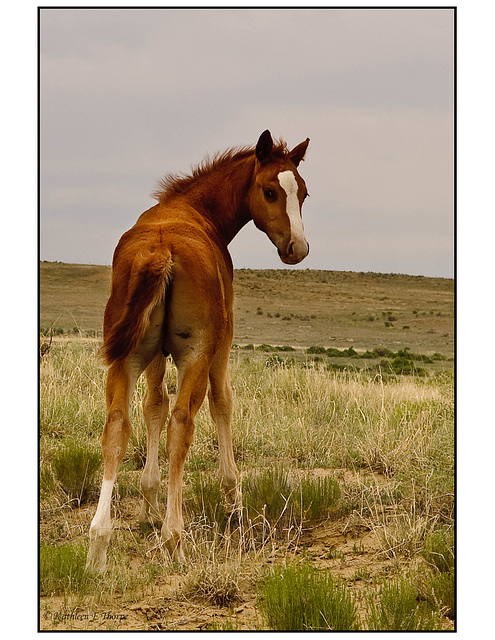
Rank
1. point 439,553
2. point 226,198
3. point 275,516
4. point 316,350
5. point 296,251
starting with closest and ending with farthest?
point 439,553 → point 296,251 → point 275,516 → point 226,198 → point 316,350

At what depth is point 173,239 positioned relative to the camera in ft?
16.9

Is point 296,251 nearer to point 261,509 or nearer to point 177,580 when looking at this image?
point 261,509

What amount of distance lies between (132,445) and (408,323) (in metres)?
40.4

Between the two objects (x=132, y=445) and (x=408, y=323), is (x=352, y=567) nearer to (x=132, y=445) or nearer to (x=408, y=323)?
(x=132, y=445)

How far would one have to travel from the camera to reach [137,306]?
484cm

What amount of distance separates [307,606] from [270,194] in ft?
10.3

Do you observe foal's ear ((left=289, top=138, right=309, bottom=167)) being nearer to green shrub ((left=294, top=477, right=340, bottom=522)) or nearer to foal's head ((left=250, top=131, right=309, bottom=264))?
foal's head ((left=250, top=131, right=309, bottom=264))

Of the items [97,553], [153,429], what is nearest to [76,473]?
[153,429]

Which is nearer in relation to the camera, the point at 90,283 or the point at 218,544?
the point at 218,544

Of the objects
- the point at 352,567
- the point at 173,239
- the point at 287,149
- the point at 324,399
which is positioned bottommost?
the point at 352,567

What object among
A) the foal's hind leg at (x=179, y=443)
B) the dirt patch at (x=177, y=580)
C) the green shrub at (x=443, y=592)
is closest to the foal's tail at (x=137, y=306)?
the foal's hind leg at (x=179, y=443)

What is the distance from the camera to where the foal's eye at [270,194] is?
577 centimetres

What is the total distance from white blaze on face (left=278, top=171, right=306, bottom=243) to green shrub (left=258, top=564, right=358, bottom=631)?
8.54 feet

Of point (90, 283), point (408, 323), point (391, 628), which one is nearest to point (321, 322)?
point (408, 323)
